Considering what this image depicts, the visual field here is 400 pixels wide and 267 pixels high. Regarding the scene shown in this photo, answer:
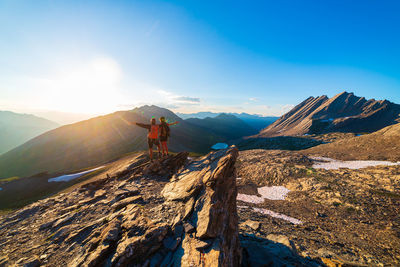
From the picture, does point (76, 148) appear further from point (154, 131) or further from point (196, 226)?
point (196, 226)

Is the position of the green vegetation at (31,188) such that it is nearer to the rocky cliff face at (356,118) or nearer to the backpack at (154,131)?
the backpack at (154,131)

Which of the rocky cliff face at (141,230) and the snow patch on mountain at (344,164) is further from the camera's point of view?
the snow patch on mountain at (344,164)

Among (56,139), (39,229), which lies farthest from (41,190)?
(56,139)

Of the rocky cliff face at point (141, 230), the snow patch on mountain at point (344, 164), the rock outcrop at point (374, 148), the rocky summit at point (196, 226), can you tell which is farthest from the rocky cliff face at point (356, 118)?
the rocky cliff face at point (141, 230)

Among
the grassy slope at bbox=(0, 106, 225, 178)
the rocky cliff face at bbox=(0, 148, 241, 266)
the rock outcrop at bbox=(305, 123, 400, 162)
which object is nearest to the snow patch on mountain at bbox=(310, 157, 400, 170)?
the rock outcrop at bbox=(305, 123, 400, 162)

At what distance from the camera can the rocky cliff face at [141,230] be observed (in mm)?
5801

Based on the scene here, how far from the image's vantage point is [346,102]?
655 ft

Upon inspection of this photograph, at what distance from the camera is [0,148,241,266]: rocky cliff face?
5801mm

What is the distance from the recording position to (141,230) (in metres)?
6.68

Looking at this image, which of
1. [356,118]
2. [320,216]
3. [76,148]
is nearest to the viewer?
[320,216]

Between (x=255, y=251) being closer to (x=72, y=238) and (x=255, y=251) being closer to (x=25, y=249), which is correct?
(x=72, y=238)

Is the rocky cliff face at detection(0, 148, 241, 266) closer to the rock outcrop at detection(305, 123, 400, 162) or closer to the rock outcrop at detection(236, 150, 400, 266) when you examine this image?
the rock outcrop at detection(236, 150, 400, 266)

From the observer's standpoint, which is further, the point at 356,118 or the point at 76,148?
the point at 356,118

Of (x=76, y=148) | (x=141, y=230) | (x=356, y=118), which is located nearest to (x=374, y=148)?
(x=141, y=230)
